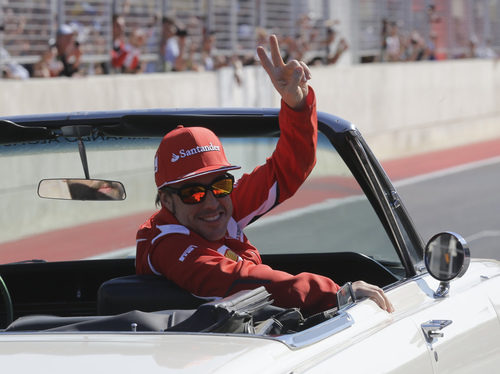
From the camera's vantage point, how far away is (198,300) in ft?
11.2

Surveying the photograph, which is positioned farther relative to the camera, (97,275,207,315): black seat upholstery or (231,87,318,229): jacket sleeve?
(231,87,318,229): jacket sleeve

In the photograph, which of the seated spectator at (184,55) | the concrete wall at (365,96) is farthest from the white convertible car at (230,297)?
the seated spectator at (184,55)

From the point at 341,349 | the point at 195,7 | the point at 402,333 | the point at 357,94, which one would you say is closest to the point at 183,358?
the point at 341,349

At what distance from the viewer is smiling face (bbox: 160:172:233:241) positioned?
3.72 metres

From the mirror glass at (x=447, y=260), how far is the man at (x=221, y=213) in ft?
0.89

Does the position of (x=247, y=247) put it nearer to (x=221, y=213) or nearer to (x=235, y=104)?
(x=221, y=213)

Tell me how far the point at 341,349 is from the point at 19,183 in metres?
2.52

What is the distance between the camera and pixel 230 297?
288 centimetres

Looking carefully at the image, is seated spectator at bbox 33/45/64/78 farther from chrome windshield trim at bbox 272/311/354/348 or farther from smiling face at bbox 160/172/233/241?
chrome windshield trim at bbox 272/311/354/348

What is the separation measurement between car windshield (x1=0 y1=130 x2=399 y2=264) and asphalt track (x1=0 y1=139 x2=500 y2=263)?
0.02m

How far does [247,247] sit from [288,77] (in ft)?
2.09

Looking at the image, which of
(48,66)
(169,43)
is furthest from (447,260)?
(169,43)

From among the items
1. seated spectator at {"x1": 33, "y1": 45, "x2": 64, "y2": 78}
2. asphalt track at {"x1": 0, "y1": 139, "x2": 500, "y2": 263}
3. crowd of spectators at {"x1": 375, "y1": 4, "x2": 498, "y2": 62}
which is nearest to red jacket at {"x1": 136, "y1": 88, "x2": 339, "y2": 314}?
asphalt track at {"x1": 0, "y1": 139, "x2": 500, "y2": 263}

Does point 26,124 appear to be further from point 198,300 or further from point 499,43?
point 499,43
